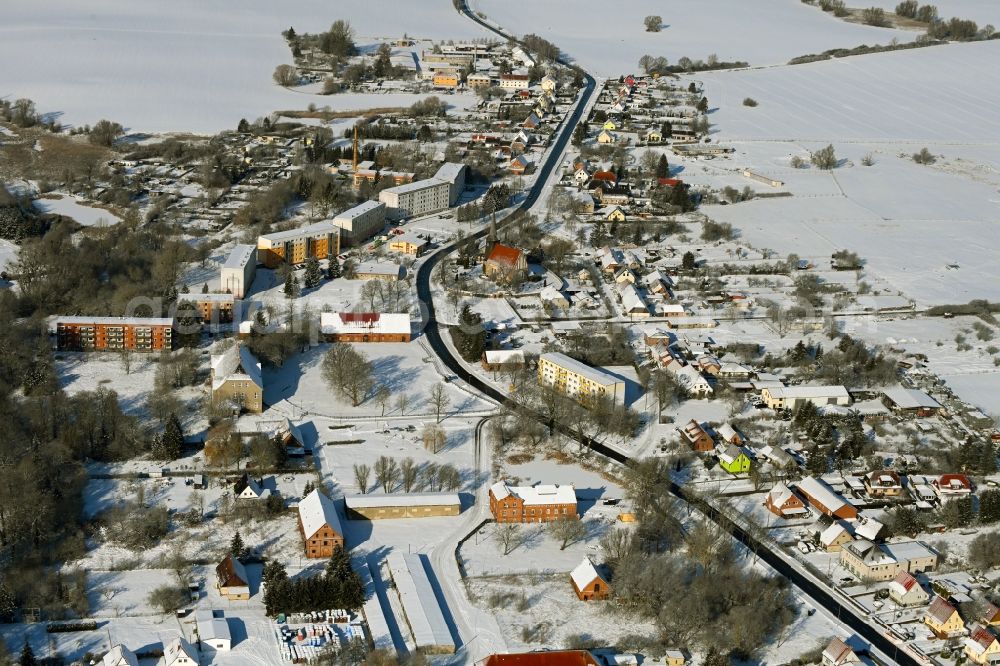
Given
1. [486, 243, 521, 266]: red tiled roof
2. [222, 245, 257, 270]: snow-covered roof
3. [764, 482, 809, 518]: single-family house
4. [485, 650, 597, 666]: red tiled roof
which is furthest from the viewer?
[486, 243, 521, 266]: red tiled roof

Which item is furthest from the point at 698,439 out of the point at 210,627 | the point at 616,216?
the point at 616,216

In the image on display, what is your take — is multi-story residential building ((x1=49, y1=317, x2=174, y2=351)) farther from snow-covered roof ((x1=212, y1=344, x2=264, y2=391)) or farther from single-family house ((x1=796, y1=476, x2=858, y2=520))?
single-family house ((x1=796, y1=476, x2=858, y2=520))

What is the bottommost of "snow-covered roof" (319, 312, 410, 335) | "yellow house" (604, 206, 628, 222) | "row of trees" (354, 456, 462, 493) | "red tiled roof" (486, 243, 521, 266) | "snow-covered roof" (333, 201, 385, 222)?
"row of trees" (354, 456, 462, 493)

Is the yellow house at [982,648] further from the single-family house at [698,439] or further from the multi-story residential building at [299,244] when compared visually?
the multi-story residential building at [299,244]

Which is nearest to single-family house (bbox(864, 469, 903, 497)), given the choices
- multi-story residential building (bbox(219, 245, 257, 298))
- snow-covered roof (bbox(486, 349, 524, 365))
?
snow-covered roof (bbox(486, 349, 524, 365))

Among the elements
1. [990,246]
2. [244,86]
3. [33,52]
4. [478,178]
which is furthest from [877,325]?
[33,52]

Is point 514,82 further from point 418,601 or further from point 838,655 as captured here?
point 838,655

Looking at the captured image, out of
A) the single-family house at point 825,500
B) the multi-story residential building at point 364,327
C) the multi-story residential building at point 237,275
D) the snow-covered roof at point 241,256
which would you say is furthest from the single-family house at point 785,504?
the snow-covered roof at point 241,256

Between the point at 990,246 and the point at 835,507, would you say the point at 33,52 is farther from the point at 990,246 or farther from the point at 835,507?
the point at 835,507
